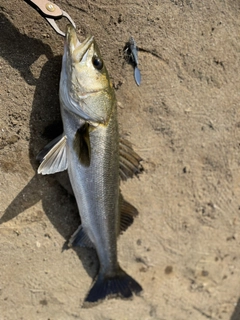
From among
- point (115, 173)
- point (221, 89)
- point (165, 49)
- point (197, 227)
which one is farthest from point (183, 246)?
point (165, 49)

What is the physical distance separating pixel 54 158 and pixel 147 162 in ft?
2.84

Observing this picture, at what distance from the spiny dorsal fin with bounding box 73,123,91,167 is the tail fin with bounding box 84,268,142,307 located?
42.9 inches

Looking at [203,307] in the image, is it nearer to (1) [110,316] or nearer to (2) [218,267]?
(2) [218,267]

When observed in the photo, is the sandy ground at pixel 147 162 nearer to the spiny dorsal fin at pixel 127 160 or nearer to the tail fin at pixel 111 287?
the tail fin at pixel 111 287

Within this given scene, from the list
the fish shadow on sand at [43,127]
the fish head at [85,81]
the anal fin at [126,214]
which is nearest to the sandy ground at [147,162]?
the fish shadow on sand at [43,127]

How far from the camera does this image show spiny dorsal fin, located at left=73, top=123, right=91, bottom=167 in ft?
7.75

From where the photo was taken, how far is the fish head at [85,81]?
7.19 ft

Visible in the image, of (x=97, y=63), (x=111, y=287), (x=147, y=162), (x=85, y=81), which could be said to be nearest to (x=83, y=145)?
(x=85, y=81)

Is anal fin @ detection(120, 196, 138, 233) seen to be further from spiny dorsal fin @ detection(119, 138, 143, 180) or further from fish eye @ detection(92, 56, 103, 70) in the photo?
fish eye @ detection(92, 56, 103, 70)

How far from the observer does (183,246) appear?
3.26 m

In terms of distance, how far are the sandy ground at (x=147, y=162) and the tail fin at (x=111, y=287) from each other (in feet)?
0.26

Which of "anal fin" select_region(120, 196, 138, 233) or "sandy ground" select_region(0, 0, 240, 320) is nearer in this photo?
"sandy ground" select_region(0, 0, 240, 320)

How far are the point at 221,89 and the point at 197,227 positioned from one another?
1232mm

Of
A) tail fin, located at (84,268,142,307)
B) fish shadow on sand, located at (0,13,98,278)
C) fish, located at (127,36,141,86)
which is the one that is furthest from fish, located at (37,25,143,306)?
fish, located at (127,36,141,86)
